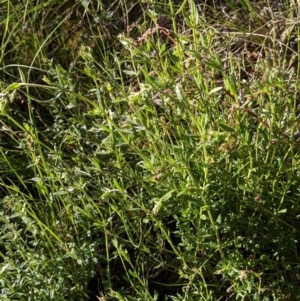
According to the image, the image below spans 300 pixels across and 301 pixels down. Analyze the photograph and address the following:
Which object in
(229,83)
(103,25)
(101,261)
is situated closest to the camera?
(229,83)

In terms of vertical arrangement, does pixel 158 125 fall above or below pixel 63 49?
above

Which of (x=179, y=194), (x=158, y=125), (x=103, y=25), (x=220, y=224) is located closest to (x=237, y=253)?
(x=220, y=224)

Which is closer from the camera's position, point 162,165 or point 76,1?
point 162,165

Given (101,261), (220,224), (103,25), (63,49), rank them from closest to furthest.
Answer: (220,224)
(101,261)
(103,25)
(63,49)

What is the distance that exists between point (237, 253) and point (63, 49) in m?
1.24

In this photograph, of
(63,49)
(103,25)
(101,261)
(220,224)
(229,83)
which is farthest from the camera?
(63,49)

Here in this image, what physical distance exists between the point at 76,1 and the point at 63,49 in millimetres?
182

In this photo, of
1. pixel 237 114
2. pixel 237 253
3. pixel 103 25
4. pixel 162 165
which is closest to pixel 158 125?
pixel 162 165

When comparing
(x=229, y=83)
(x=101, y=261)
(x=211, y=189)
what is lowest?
(x=101, y=261)

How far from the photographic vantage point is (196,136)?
1.48 metres

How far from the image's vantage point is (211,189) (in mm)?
1608

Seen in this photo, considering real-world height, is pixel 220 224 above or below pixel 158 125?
below

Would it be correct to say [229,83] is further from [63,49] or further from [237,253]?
[63,49]

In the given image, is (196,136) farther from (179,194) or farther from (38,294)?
(38,294)
